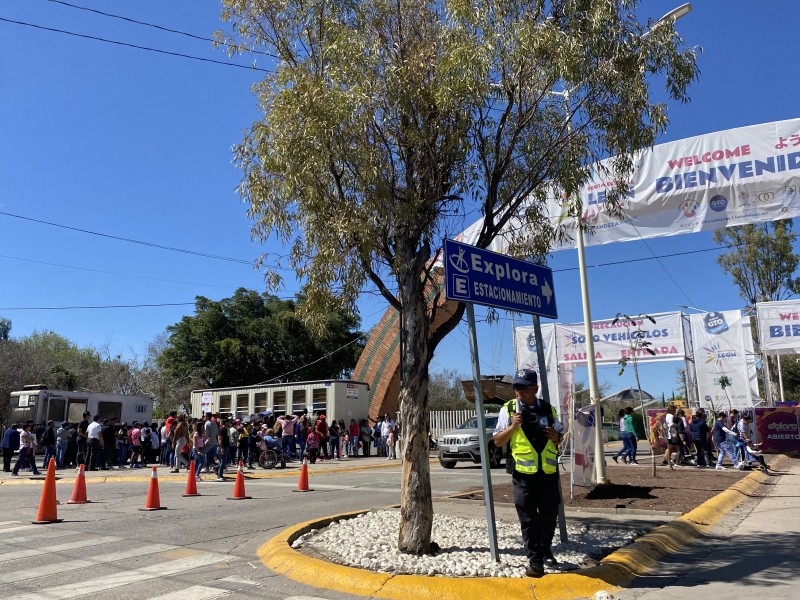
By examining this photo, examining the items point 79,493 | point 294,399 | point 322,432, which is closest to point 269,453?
point 322,432

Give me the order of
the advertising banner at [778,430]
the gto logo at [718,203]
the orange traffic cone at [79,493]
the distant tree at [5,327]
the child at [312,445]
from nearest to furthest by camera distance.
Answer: the orange traffic cone at [79,493] → the gto logo at [718,203] → the advertising banner at [778,430] → the child at [312,445] → the distant tree at [5,327]

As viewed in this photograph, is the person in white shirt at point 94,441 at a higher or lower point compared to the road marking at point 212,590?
higher

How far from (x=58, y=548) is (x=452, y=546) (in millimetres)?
4812

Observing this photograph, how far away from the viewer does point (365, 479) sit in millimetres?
17266

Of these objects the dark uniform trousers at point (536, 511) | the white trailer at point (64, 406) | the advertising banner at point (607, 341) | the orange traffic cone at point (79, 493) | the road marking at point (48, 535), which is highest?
the advertising banner at point (607, 341)

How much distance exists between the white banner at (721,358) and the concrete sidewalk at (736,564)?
1558cm

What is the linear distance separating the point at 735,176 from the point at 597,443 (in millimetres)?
8436

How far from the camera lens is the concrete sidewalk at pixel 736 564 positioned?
5.48m

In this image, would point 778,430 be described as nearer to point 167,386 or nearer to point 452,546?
point 452,546

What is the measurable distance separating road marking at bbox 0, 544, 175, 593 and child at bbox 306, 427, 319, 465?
15.9 metres

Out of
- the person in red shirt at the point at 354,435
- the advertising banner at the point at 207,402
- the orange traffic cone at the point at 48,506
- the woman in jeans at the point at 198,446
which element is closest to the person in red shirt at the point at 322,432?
the person in red shirt at the point at 354,435

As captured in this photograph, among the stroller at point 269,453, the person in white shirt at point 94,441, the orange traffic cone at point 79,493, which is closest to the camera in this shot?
the orange traffic cone at point 79,493

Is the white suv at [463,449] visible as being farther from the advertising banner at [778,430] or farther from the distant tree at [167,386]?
the distant tree at [167,386]

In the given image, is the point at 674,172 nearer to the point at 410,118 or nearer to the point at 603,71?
the point at 603,71
